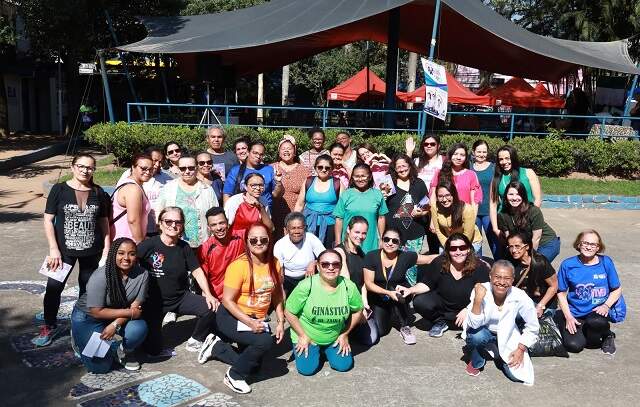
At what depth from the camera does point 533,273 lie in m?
5.01

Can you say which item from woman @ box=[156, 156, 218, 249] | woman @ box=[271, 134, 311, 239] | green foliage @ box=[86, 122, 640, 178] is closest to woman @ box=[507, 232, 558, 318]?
woman @ box=[271, 134, 311, 239]

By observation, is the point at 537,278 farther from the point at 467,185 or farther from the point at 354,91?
the point at 354,91

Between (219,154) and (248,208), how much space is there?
1379mm

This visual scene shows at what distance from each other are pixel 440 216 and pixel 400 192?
17.5 inches

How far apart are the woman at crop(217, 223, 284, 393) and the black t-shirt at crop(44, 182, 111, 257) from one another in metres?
1.19

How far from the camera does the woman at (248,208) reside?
5.36 m

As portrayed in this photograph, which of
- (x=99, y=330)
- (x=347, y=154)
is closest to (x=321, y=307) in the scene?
(x=99, y=330)

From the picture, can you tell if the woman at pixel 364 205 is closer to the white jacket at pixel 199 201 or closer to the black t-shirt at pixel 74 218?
the white jacket at pixel 199 201

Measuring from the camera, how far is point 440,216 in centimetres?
586

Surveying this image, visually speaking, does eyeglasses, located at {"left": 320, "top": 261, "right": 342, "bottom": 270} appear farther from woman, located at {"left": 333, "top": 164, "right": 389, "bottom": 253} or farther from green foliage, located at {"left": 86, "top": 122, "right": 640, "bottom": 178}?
green foliage, located at {"left": 86, "top": 122, "right": 640, "bottom": 178}

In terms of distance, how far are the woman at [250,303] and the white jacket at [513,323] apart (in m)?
1.48

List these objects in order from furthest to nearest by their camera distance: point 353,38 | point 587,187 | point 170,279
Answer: point 353,38, point 587,187, point 170,279

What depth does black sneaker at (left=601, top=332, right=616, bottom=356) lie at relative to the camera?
501cm

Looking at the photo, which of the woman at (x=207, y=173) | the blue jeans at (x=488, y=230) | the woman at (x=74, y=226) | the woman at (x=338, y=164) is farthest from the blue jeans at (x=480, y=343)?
the woman at (x=74, y=226)
